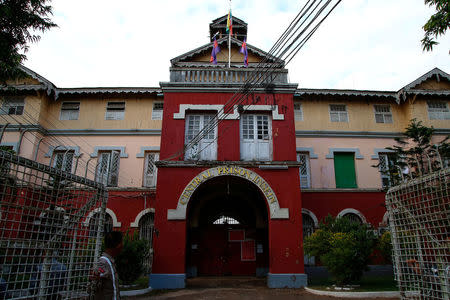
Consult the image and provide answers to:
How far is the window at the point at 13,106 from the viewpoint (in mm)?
18359

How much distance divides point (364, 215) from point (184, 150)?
10.6 metres

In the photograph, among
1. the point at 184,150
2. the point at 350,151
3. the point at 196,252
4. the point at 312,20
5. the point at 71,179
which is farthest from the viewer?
the point at 350,151

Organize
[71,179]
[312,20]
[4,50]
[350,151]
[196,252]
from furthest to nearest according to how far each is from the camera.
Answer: [350,151] < [196,252] < [4,50] < [312,20] < [71,179]

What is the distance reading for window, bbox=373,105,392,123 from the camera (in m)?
19.3

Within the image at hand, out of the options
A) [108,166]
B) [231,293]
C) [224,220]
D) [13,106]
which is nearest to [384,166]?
[224,220]

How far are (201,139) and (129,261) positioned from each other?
5.51m

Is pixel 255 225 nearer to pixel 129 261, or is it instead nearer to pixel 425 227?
pixel 129 261

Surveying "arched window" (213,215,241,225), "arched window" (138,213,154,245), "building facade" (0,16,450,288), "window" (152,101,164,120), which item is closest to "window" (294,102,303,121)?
"building facade" (0,16,450,288)

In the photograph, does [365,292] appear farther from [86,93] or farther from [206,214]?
[86,93]

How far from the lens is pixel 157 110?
19.3 meters

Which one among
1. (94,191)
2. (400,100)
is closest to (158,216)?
(94,191)

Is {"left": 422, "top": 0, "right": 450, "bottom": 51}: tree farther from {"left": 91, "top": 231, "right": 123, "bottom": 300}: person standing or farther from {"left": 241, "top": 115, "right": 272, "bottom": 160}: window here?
{"left": 91, "top": 231, "right": 123, "bottom": 300}: person standing

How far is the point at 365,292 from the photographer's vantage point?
10.2 metres

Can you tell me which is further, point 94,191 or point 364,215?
point 364,215
